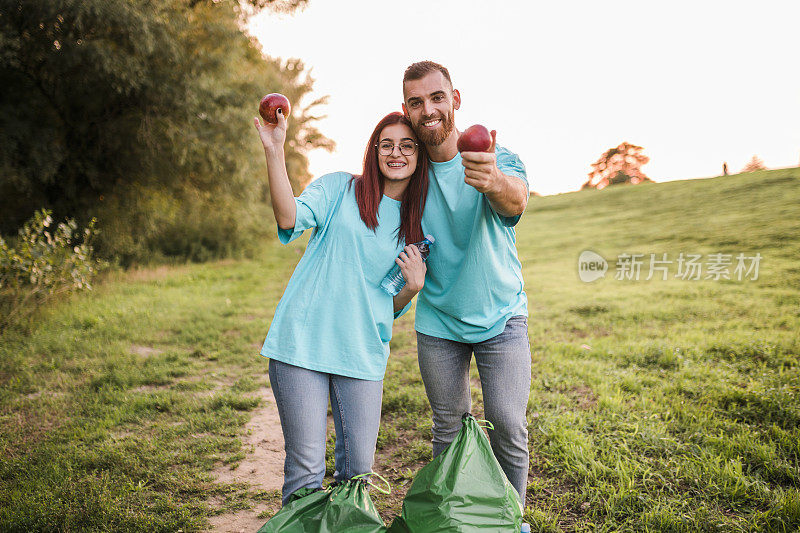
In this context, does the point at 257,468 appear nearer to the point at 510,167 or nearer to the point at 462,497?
the point at 462,497

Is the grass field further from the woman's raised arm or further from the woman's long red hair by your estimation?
the woman's raised arm

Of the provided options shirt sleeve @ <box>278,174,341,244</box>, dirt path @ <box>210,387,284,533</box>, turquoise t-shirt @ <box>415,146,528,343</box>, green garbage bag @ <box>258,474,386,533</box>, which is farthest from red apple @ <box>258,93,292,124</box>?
dirt path @ <box>210,387,284,533</box>

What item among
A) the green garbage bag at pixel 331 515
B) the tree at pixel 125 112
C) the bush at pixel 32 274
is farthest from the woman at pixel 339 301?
the tree at pixel 125 112

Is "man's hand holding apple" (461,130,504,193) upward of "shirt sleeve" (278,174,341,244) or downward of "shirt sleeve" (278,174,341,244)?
upward

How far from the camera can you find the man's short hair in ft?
8.04

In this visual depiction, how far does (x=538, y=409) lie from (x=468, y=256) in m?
2.50

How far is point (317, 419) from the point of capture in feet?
7.07

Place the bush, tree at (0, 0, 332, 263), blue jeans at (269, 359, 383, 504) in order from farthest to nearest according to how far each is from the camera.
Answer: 1. tree at (0, 0, 332, 263)
2. the bush
3. blue jeans at (269, 359, 383, 504)

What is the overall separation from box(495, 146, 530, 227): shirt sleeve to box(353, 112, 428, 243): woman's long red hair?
0.38 meters

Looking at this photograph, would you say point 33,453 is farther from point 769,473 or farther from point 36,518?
point 769,473

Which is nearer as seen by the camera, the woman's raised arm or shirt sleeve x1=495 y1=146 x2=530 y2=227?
the woman's raised arm

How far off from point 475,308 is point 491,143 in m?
0.81

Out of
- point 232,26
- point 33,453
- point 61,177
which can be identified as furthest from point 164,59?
point 33,453

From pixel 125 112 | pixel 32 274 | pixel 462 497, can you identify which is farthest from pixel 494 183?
pixel 125 112
